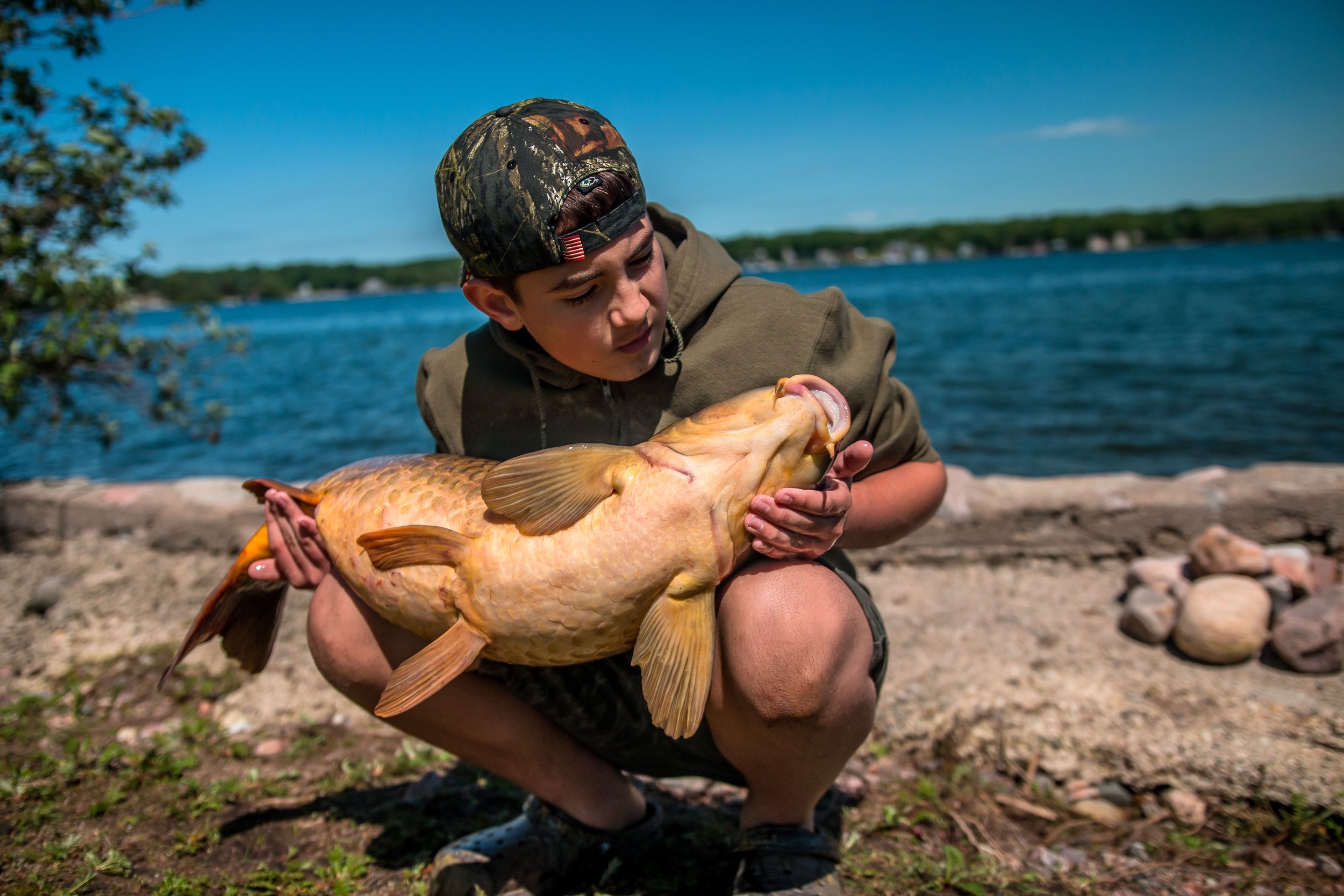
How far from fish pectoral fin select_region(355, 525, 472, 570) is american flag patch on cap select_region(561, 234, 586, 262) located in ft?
1.96

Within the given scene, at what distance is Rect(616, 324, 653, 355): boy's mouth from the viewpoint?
1862mm

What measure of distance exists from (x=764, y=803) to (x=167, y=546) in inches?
152

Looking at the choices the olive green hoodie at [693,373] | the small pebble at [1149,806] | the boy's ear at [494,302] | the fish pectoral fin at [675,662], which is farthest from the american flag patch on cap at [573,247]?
the small pebble at [1149,806]

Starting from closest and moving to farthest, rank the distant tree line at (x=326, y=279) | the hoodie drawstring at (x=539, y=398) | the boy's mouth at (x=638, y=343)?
the boy's mouth at (x=638, y=343), the hoodie drawstring at (x=539, y=398), the distant tree line at (x=326, y=279)

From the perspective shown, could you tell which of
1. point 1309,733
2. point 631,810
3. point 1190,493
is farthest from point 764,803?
point 1190,493

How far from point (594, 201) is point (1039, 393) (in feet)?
43.3

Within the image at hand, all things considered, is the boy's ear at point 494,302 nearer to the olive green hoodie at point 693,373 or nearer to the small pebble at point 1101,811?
the olive green hoodie at point 693,373

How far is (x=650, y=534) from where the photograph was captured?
1626 millimetres

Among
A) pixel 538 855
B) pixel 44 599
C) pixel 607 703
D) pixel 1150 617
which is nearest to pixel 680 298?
pixel 607 703

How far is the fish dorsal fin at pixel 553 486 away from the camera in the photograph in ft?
5.45

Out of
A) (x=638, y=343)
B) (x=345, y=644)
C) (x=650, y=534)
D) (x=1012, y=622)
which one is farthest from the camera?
(x=1012, y=622)

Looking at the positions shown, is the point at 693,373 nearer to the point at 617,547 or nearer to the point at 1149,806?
the point at 617,547

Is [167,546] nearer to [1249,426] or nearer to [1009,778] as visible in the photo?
[1009,778]

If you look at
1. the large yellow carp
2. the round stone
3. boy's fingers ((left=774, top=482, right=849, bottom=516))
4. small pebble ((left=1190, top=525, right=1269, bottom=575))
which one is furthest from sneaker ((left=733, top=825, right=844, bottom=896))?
small pebble ((left=1190, top=525, right=1269, bottom=575))
